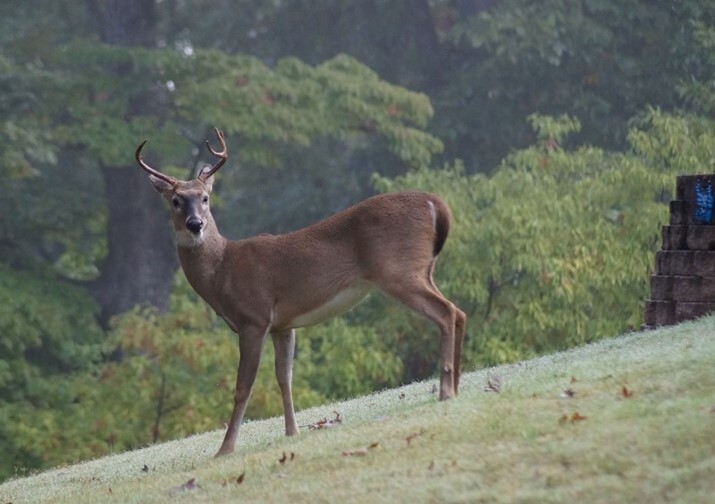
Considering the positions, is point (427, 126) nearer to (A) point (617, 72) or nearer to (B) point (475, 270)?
(A) point (617, 72)

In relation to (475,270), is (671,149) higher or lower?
higher

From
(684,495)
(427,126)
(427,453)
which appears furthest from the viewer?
(427,126)

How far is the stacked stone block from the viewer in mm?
10719

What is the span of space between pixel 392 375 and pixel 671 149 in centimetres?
484

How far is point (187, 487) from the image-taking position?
8.20 m

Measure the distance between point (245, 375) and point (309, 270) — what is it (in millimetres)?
752

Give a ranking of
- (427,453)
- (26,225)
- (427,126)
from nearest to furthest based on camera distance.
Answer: (427,453) < (26,225) < (427,126)

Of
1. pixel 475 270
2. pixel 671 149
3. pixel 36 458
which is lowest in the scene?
pixel 36 458

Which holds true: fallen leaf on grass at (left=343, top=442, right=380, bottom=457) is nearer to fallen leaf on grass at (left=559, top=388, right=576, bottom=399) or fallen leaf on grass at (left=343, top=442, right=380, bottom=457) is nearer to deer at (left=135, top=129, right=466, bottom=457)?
fallen leaf on grass at (left=559, top=388, right=576, bottom=399)

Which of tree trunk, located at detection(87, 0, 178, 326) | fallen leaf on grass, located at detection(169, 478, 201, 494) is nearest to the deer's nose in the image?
fallen leaf on grass, located at detection(169, 478, 201, 494)

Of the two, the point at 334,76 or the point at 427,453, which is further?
the point at 334,76

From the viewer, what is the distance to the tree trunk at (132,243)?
86.4 feet

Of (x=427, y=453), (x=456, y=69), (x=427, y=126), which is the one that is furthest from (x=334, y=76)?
(x=427, y=453)

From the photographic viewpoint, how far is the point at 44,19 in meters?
29.3
